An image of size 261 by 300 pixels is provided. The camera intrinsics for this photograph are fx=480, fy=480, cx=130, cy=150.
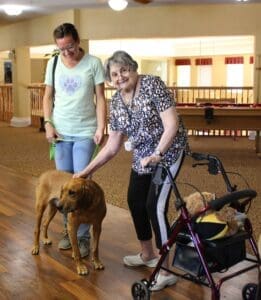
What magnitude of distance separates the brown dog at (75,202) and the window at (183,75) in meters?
13.3

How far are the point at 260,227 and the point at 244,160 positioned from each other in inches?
125

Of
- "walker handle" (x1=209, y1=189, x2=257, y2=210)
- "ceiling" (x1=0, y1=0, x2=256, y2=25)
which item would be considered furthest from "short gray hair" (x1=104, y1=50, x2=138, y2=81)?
"ceiling" (x1=0, y1=0, x2=256, y2=25)

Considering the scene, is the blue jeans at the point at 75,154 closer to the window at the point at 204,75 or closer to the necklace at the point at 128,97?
the necklace at the point at 128,97

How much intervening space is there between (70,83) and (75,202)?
0.78 meters

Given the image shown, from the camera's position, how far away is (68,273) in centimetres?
285

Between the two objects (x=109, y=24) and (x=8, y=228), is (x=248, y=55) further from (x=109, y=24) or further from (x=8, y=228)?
(x=8, y=228)

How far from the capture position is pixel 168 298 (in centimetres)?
250

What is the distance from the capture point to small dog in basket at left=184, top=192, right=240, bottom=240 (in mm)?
2068

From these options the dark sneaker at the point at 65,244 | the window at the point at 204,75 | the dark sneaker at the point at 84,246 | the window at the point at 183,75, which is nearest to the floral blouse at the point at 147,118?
the dark sneaker at the point at 84,246

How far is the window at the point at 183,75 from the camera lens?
52.4ft

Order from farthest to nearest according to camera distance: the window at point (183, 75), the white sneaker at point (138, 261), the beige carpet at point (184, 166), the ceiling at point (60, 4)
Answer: the window at point (183, 75), the ceiling at point (60, 4), the beige carpet at point (184, 166), the white sneaker at point (138, 261)

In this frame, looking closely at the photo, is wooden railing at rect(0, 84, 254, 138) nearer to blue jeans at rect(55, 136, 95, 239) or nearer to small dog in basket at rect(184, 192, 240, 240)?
blue jeans at rect(55, 136, 95, 239)

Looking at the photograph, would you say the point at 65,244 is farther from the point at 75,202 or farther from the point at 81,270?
the point at 75,202

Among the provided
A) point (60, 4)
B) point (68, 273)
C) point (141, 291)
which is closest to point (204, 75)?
point (60, 4)
